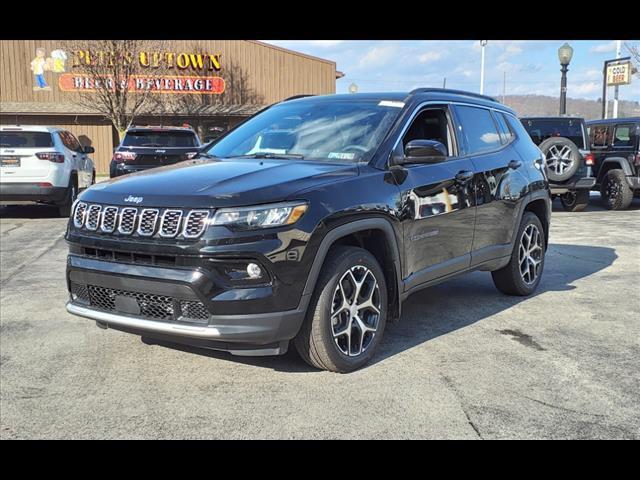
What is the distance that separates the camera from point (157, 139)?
1169 centimetres

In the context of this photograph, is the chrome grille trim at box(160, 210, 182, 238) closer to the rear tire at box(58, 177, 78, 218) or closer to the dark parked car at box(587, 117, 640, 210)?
the rear tire at box(58, 177, 78, 218)

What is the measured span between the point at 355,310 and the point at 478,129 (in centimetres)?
240

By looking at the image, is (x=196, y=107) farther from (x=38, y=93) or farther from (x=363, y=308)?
(x=363, y=308)

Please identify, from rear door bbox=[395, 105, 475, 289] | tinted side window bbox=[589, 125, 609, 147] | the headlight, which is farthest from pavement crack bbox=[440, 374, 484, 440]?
tinted side window bbox=[589, 125, 609, 147]

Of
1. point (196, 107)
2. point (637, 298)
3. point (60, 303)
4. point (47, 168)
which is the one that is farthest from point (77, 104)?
point (637, 298)

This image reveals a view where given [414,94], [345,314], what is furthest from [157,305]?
[414,94]

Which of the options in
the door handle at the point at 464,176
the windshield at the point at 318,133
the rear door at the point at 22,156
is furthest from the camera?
the rear door at the point at 22,156

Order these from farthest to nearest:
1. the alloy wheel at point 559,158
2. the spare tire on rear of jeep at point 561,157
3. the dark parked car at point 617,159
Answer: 1. the dark parked car at point 617,159
2. the alloy wheel at point 559,158
3. the spare tire on rear of jeep at point 561,157

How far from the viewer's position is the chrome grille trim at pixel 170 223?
3.41 meters

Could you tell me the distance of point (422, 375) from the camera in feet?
12.9

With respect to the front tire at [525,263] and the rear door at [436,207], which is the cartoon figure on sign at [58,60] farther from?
the rear door at [436,207]

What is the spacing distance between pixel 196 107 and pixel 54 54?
6.72 m

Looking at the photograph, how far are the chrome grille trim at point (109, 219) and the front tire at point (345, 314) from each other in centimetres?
126

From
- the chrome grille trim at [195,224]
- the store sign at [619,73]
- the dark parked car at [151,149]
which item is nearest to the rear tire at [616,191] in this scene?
the dark parked car at [151,149]
